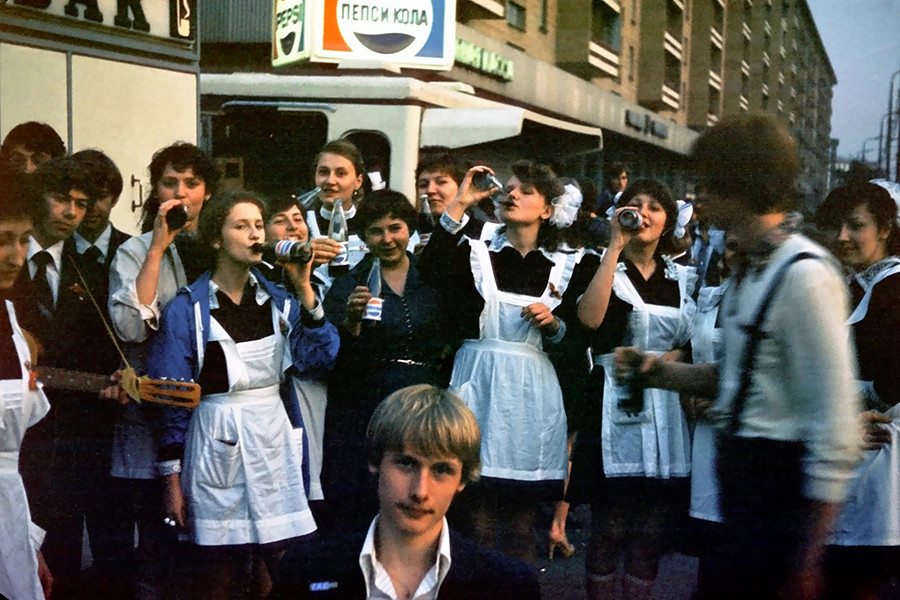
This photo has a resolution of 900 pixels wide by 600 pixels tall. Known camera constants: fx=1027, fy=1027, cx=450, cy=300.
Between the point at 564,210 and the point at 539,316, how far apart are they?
34cm

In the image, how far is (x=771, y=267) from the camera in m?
1.84

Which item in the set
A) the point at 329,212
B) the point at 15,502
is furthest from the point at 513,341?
the point at 15,502

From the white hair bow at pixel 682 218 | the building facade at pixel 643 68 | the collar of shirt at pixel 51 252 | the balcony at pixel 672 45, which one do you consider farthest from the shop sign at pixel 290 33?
the white hair bow at pixel 682 218

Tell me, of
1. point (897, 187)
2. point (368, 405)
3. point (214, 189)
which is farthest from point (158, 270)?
point (897, 187)

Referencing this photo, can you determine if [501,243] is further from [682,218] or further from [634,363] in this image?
[634,363]

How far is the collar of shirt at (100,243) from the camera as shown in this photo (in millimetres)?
2713

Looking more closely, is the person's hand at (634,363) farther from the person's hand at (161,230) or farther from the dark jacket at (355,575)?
the person's hand at (161,230)

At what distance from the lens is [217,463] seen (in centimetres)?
255

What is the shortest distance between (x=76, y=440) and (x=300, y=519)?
631 millimetres

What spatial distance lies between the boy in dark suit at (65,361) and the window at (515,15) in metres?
1.37

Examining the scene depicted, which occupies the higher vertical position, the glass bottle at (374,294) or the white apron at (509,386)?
the glass bottle at (374,294)

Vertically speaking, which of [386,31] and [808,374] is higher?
[386,31]

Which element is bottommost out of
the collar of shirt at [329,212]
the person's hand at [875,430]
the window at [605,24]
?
the person's hand at [875,430]

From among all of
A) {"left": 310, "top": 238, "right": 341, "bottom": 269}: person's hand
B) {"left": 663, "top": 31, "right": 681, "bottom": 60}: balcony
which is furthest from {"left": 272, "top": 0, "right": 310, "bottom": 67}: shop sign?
{"left": 663, "top": 31, "right": 681, "bottom": 60}: balcony
